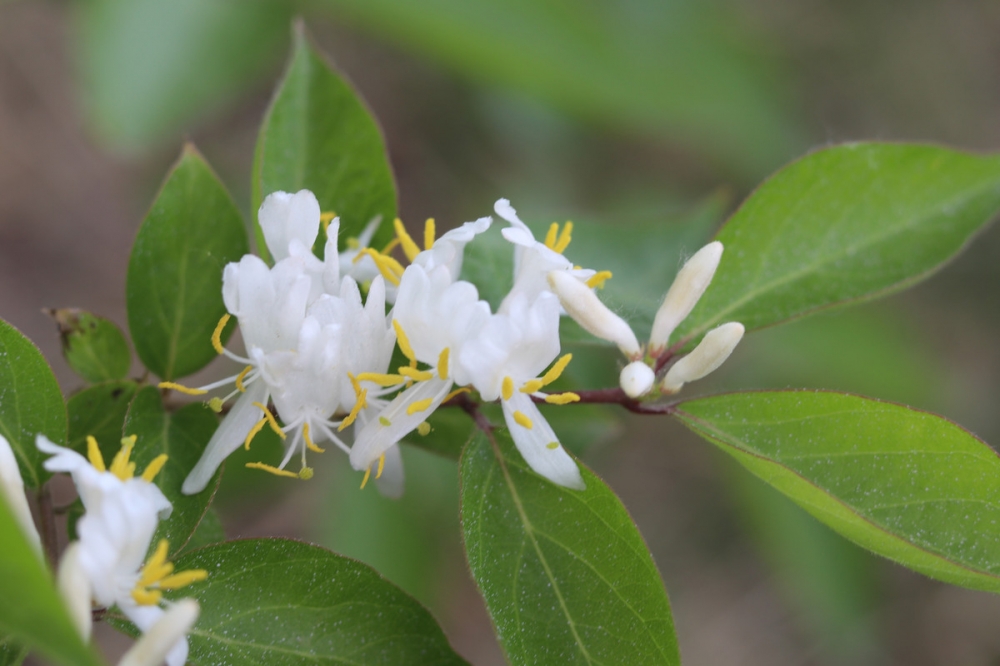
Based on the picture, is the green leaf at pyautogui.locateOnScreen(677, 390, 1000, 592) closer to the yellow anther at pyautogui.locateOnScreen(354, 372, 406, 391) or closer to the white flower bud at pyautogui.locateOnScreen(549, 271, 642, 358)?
the white flower bud at pyautogui.locateOnScreen(549, 271, 642, 358)

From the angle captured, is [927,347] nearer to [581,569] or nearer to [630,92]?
[630,92]

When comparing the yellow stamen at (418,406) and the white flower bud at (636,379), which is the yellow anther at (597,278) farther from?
the yellow stamen at (418,406)

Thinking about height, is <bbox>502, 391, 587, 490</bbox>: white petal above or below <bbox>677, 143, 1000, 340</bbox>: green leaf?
below

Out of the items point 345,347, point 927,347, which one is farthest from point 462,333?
point 927,347

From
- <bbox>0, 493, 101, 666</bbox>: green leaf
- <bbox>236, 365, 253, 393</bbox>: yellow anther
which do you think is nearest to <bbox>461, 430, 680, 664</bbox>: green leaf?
<bbox>236, 365, 253, 393</bbox>: yellow anther

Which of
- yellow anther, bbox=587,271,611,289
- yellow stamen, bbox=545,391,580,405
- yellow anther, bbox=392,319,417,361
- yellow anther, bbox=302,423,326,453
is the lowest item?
yellow anther, bbox=302,423,326,453

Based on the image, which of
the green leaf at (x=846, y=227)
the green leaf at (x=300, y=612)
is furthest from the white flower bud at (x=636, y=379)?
the green leaf at (x=300, y=612)

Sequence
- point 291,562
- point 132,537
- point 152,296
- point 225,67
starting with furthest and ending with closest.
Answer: point 225,67, point 152,296, point 291,562, point 132,537
